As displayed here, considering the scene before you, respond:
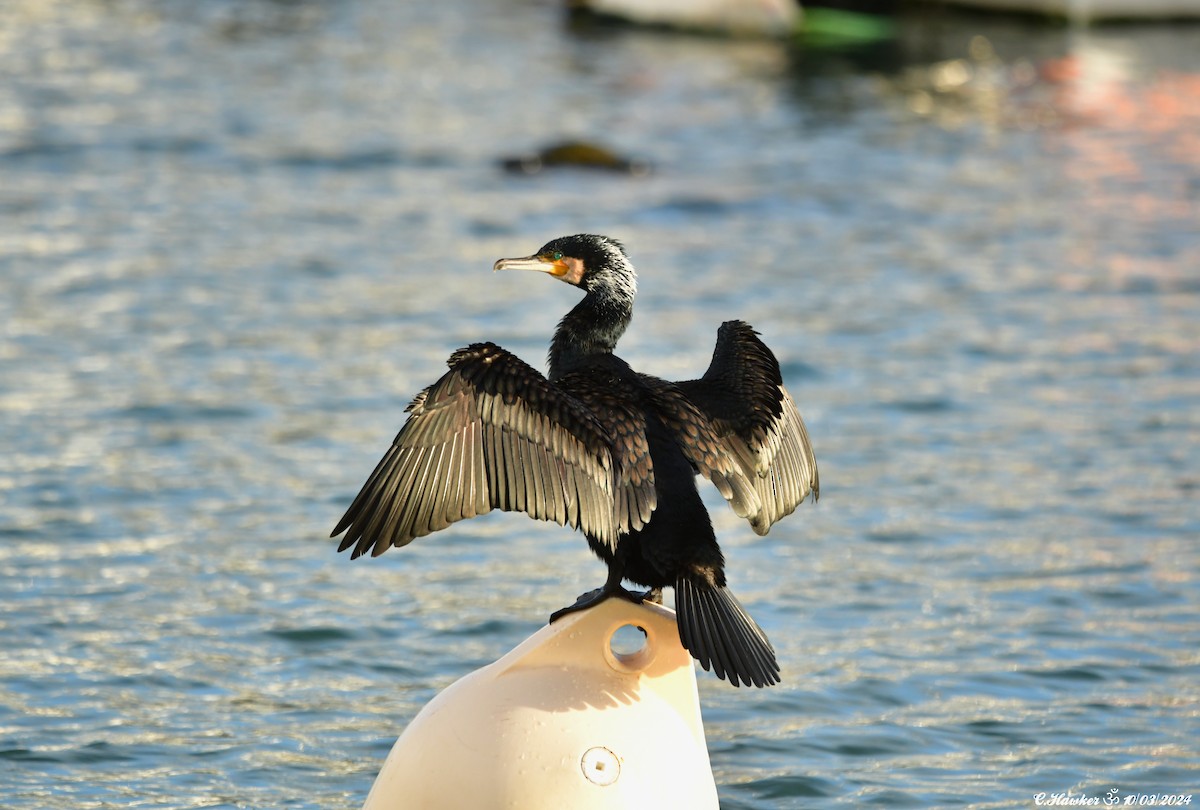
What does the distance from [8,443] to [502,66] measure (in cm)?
1272

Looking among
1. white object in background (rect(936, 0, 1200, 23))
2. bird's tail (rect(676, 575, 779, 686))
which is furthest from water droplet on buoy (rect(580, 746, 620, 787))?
white object in background (rect(936, 0, 1200, 23))

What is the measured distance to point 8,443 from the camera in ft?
33.4

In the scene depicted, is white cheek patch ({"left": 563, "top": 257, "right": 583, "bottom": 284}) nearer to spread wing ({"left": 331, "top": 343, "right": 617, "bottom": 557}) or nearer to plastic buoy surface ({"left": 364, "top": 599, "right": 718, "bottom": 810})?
spread wing ({"left": 331, "top": 343, "right": 617, "bottom": 557})

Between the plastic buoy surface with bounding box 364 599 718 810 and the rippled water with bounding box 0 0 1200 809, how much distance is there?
1.56 metres

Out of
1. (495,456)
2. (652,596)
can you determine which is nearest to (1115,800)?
(652,596)

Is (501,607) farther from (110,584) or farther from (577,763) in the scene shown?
(577,763)

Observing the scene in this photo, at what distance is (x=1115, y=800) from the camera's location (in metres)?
6.61

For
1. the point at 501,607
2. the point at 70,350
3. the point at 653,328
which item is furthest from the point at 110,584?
the point at 653,328

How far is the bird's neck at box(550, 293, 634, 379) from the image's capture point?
582cm

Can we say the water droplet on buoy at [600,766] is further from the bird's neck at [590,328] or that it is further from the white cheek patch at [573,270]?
the white cheek patch at [573,270]

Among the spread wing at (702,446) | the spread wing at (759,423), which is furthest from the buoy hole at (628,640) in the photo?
the spread wing at (702,446)

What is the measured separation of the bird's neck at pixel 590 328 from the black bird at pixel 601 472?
128mm

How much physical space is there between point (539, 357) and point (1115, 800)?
572cm

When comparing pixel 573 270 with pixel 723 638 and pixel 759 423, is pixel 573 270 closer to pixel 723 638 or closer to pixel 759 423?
pixel 759 423
